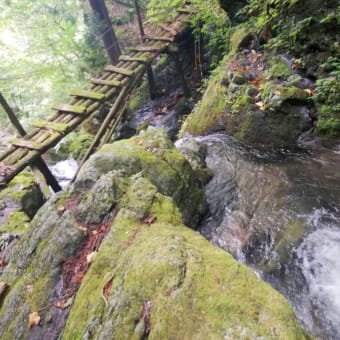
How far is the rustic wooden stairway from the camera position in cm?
651

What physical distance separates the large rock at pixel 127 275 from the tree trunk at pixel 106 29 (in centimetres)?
873

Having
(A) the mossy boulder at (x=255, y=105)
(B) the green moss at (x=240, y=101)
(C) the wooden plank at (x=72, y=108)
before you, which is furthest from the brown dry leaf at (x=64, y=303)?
(C) the wooden plank at (x=72, y=108)

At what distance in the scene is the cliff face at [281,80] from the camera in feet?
18.6

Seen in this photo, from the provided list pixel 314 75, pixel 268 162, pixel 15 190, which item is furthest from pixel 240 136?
pixel 15 190

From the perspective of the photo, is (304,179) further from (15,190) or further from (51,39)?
(51,39)

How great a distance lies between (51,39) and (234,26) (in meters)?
8.30

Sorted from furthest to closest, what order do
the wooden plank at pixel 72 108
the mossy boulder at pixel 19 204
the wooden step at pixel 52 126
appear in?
the wooden plank at pixel 72 108
the wooden step at pixel 52 126
the mossy boulder at pixel 19 204

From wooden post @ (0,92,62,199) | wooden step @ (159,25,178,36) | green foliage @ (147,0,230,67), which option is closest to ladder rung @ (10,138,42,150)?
wooden post @ (0,92,62,199)

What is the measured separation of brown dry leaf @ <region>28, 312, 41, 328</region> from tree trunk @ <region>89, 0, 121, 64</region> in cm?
1118

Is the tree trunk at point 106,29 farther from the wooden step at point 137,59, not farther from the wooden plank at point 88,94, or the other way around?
the wooden plank at point 88,94

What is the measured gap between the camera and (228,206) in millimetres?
5051

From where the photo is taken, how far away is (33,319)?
9.80 ft

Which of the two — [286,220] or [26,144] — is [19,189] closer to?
[26,144]

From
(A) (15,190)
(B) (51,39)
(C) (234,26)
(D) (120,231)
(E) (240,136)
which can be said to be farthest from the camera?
(B) (51,39)
